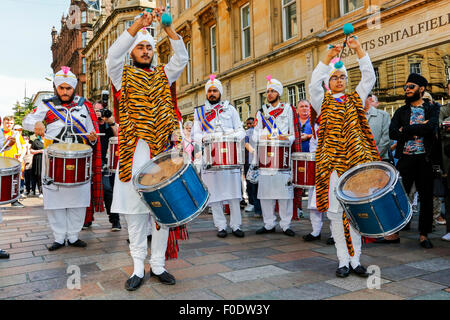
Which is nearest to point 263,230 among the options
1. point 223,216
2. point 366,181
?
point 223,216

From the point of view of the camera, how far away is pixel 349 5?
1332 cm

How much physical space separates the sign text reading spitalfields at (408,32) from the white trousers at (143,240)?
970 centimetres

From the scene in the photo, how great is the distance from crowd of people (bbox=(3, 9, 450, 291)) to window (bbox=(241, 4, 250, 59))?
12785 mm

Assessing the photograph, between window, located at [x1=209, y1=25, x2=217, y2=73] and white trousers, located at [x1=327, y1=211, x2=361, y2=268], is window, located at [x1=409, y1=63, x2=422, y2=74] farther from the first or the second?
window, located at [x1=209, y1=25, x2=217, y2=73]

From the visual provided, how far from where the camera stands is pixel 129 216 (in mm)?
3604

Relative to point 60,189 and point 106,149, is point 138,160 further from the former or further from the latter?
point 106,149

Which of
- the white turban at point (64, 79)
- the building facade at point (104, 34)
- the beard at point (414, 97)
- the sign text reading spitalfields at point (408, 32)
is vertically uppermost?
the building facade at point (104, 34)

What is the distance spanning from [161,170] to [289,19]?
47.4 feet

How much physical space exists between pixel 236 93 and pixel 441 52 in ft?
35.5

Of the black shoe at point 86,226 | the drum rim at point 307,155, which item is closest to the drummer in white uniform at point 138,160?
the drum rim at point 307,155

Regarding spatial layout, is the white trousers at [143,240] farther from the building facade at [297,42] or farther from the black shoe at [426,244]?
the building facade at [297,42]

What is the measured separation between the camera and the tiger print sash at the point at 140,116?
11.7ft

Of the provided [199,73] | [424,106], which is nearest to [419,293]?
[424,106]
